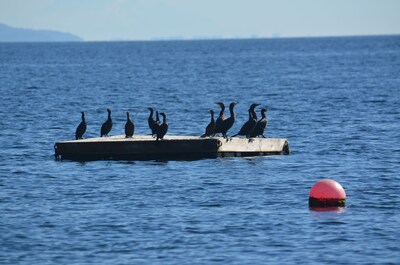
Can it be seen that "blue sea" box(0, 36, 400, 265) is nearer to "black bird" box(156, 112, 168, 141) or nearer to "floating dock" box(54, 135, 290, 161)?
"floating dock" box(54, 135, 290, 161)

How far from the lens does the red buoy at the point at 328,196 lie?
25.8 meters

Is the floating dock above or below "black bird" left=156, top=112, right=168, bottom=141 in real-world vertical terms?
below

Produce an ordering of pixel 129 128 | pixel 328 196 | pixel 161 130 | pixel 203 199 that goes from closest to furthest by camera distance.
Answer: pixel 328 196 < pixel 203 199 < pixel 161 130 < pixel 129 128

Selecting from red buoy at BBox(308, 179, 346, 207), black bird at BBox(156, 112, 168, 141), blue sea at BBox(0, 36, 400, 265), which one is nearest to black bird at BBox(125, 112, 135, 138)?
black bird at BBox(156, 112, 168, 141)

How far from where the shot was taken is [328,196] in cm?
2578

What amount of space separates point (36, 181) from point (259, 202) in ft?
22.2

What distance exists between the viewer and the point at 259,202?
1054 inches

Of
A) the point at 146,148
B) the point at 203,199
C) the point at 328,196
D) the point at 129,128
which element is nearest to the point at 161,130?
the point at 146,148

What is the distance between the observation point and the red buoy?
2578 cm

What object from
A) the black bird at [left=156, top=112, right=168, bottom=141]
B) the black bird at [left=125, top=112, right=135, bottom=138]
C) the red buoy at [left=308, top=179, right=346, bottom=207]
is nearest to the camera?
the red buoy at [left=308, top=179, right=346, bottom=207]

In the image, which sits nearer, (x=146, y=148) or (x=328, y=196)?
(x=328, y=196)

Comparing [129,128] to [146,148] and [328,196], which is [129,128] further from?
[328,196]

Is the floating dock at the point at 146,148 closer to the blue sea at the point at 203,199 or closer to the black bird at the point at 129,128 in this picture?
the blue sea at the point at 203,199

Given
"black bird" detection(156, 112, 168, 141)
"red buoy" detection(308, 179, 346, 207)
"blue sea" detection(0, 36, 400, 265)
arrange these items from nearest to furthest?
"blue sea" detection(0, 36, 400, 265)
"red buoy" detection(308, 179, 346, 207)
"black bird" detection(156, 112, 168, 141)
